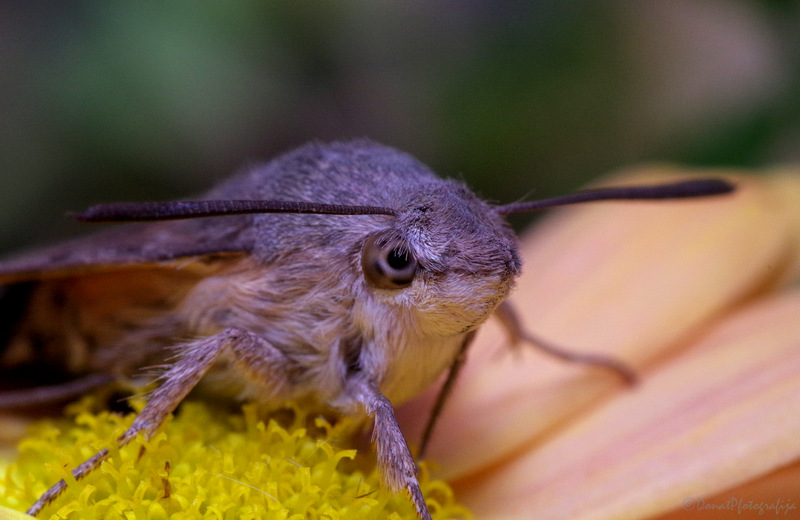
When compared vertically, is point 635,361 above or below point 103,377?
below

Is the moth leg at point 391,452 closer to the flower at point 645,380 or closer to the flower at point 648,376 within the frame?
the flower at point 645,380

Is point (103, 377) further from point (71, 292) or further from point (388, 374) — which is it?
point (388, 374)

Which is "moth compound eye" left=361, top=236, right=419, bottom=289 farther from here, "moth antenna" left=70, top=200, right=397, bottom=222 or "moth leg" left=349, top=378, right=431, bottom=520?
"moth leg" left=349, top=378, right=431, bottom=520

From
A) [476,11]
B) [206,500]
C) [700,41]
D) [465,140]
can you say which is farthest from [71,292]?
[700,41]

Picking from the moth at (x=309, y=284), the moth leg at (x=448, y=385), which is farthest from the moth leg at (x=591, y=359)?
the moth leg at (x=448, y=385)

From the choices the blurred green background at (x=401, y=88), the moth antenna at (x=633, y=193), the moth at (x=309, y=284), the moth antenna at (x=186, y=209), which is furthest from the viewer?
the blurred green background at (x=401, y=88)

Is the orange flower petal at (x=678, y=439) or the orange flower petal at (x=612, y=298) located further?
the orange flower petal at (x=612, y=298)

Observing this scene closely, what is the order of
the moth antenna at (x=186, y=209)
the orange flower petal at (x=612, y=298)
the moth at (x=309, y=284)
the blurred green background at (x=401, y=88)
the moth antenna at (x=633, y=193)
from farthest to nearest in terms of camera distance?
the blurred green background at (x=401, y=88)
the orange flower petal at (x=612, y=298)
the moth antenna at (x=633, y=193)
the moth at (x=309, y=284)
the moth antenna at (x=186, y=209)
